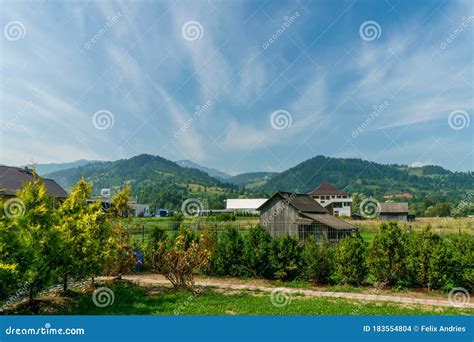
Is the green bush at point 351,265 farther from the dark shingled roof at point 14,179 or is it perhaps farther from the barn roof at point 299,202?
the dark shingled roof at point 14,179

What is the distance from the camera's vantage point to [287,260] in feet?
37.6

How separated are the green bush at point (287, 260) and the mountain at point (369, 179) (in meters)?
81.7

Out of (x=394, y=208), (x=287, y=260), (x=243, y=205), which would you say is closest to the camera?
(x=287, y=260)

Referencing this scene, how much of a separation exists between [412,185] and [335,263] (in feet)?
475

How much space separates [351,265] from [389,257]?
3.75 feet

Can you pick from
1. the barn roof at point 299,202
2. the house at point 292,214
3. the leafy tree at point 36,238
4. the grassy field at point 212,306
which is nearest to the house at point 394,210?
the barn roof at point 299,202

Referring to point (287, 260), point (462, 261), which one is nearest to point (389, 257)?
point (462, 261)

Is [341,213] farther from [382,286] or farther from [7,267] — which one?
[7,267]

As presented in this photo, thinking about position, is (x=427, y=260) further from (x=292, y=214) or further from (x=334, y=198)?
(x=334, y=198)

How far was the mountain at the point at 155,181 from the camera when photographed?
10263cm

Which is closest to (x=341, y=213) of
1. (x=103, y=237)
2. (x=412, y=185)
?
(x=103, y=237)

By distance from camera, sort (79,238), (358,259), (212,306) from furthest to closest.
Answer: (358,259)
(79,238)
(212,306)

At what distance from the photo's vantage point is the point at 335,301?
8492mm

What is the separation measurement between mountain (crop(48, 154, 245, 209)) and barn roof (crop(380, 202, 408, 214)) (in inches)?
2144
